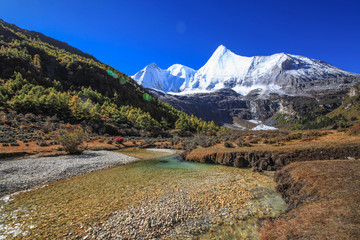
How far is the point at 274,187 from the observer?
1269 centimetres

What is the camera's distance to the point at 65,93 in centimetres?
8512

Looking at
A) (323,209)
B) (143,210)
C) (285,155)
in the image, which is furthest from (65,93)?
(323,209)

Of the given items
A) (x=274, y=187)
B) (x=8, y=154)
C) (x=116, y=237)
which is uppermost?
(x=274, y=187)

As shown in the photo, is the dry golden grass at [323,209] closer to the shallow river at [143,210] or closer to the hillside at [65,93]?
the shallow river at [143,210]

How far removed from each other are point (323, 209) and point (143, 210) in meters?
8.89

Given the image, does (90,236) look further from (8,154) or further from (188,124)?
(188,124)

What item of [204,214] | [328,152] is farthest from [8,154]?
[328,152]

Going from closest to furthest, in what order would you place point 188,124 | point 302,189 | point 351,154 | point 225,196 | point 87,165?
point 302,189 < point 225,196 < point 351,154 < point 87,165 < point 188,124

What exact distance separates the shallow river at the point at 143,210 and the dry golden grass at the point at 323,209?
141 centimetres

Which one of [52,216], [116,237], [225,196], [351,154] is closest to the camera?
[116,237]

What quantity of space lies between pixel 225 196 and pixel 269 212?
277 cm

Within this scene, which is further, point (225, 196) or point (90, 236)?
point (225, 196)

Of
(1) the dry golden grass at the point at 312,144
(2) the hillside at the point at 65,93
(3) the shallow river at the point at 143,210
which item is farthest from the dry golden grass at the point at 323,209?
(2) the hillside at the point at 65,93

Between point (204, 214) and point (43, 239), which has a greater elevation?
point (204, 214)
